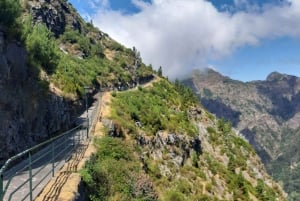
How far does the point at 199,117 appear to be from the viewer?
73.2 m

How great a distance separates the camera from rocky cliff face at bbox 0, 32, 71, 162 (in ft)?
79.0

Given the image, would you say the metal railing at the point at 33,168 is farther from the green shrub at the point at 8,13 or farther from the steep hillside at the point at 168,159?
the green shrub at the point at 8,13

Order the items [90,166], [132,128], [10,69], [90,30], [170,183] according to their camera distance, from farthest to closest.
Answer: [90,30] < [132,128] < [170,183] < [10,69] < [90,166]

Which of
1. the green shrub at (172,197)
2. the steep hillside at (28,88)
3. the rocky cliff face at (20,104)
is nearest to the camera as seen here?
the rocky cliff face at (20,104)

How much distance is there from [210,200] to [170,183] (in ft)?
19.0

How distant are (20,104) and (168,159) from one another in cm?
2066

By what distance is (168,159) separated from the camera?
4319 cm

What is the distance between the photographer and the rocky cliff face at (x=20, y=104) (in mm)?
24077

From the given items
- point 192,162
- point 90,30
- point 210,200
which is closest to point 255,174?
point 192,162

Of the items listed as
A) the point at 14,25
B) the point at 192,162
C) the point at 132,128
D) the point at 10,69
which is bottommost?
the point at 192,162

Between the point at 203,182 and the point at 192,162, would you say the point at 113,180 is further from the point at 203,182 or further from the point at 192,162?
the point at 192,162

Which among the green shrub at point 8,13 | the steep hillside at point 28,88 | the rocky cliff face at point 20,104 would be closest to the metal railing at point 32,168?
the rocky cliff face at point 20,104

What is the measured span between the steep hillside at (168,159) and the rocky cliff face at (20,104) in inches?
191

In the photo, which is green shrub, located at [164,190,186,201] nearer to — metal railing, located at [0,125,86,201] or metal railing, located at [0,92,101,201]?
metal railing, located at [0,92,101,201]
